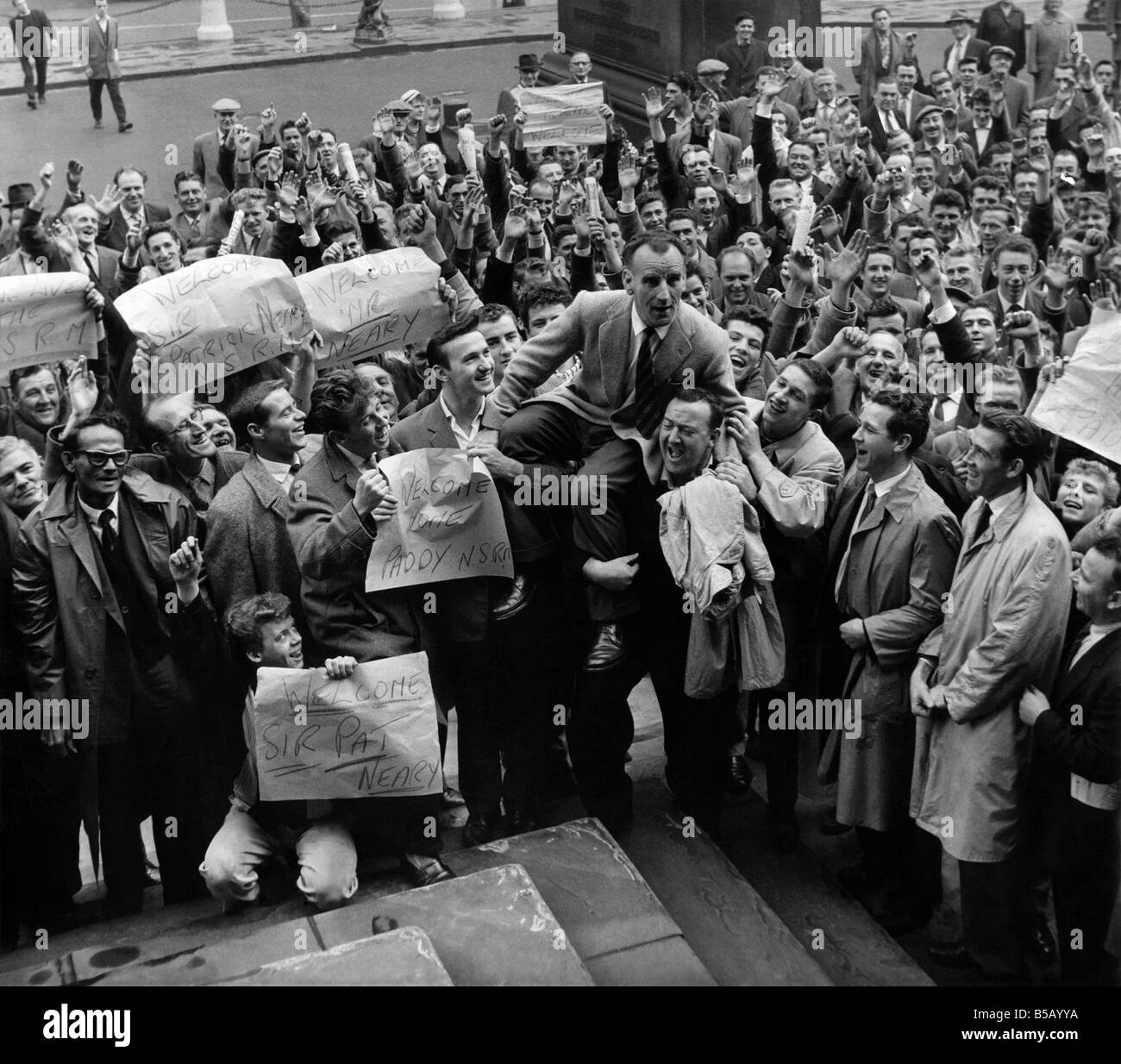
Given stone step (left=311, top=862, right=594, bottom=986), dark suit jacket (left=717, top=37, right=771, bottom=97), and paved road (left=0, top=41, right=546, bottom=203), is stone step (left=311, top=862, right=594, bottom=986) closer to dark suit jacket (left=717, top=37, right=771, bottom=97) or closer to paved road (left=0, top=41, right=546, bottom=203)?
paved road (left=0, top=41, right=546, bottom=203)

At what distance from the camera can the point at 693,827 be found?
4.87 meters

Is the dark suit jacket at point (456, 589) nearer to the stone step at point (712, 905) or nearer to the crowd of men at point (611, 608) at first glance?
the crowd of men at point (611, 608)

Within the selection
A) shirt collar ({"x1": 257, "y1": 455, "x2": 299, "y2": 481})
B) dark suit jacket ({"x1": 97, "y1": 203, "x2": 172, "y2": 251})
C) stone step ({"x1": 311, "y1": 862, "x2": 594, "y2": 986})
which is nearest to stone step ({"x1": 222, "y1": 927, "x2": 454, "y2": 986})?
stone step ({"x1": 311, "y1": 862, "x2": 594, "y2": 986})

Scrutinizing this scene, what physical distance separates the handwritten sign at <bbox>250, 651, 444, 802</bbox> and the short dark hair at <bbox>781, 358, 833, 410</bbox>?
1638 mm

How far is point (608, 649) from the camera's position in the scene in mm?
4641

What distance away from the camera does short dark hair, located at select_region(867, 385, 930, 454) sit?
14.6 ft

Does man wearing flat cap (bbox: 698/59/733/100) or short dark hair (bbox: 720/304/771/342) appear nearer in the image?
short dark hair (bbox: 720/304/771/342)

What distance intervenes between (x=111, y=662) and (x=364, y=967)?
4.68ft

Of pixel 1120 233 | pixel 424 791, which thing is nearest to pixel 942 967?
pixel 424 791

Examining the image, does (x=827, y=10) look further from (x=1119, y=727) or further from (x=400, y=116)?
(x=1119, y=727)

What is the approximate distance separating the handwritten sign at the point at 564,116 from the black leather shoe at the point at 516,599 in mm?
5194

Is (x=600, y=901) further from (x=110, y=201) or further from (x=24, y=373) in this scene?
(x=110, y=201)

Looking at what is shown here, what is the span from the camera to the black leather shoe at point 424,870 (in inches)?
181

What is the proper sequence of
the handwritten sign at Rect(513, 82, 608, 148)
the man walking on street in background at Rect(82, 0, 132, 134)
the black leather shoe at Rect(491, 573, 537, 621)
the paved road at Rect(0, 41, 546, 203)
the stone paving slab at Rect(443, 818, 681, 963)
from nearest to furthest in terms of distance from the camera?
the stone paving slab at Rect(443, 818, 681, 963), the black leather shoe at Rect(491, 573, 537, 621), the handwritten sign at Rect(513, 82, 608, 148), the paved road at Rect(0, 41, 546, 203), the man walking on street in background at Rect(82, 0, 132, 134)
